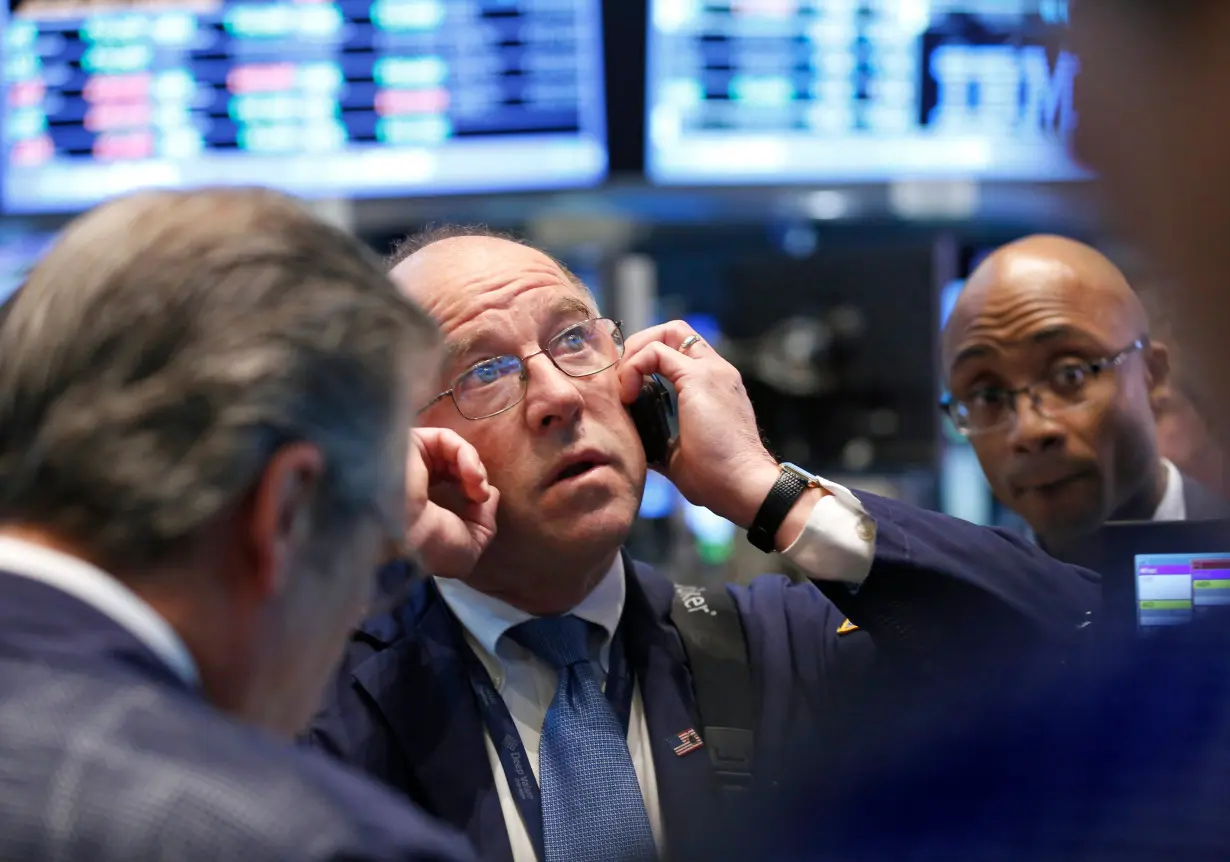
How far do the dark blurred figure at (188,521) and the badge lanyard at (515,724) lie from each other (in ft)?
1.80

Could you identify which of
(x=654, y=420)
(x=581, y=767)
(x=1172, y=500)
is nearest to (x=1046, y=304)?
(x=1172, y=500)

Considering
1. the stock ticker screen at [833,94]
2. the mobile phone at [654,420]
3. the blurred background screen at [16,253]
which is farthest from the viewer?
the blurred background screen at [16,253]

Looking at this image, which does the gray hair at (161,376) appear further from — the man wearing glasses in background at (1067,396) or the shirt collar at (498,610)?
the man wearing glasses in background at (1067,396)

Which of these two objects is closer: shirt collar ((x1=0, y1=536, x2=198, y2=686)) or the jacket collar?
shirt collar ((x1=0, y1=536, x2=198, y2=686))

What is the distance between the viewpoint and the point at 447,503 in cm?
162

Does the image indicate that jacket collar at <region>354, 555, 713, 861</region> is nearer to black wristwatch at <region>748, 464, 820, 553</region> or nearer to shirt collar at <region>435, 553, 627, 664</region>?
shirt collar at <region>435, 553, 627, 664</region>

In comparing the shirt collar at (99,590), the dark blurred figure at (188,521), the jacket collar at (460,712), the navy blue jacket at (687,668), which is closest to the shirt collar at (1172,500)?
the navy blue jacket at (687,668)

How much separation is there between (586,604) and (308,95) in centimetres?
152

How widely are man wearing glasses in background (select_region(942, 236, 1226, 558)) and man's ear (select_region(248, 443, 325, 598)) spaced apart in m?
1.24

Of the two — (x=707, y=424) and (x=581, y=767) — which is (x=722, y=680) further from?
(x=707, y=424)

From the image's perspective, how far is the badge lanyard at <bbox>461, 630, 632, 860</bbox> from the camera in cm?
150

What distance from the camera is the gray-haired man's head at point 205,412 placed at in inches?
35.2

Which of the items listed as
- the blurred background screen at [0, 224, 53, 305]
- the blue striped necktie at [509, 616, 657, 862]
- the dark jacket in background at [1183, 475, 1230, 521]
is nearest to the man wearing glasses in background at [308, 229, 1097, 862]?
the blue striped necktie at [509, 616, 657, 862]

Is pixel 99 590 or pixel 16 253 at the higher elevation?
pixel 99 590
